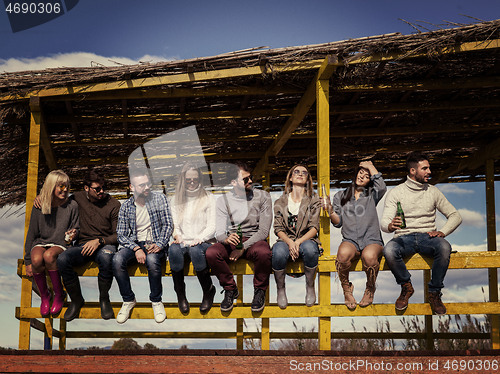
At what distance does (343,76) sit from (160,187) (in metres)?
6.66

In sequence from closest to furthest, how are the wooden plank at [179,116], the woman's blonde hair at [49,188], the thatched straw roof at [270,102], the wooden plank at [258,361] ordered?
the wooden plank at [258,361], the woman's blonde hair at [49,188], the thatched straw roof at [270,102], the wooden plank at [179,116]

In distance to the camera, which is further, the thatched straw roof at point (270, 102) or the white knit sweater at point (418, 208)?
the thatched straw roof at point (270, 102)

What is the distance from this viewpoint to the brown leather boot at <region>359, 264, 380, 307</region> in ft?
20.4

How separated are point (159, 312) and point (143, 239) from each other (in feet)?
2.69

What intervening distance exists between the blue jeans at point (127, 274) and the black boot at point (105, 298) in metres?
0.17

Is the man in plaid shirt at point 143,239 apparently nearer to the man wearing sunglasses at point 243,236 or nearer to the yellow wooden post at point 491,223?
the man wearing sunglasses at point 243,236

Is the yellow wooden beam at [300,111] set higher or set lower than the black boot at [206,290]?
higher

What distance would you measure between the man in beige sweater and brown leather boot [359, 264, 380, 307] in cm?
18

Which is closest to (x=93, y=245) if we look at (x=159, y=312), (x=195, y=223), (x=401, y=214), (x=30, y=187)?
(x=159, y=312)

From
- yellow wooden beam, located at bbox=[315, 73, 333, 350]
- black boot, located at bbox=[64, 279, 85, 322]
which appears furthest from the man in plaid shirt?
yellow wooden beam, located at bbox=[315, 73, 333, 350]

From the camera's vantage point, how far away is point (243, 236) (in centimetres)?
645

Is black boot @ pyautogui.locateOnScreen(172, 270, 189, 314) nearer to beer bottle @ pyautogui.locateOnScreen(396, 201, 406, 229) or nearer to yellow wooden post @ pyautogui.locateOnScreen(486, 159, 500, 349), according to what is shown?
beer bottle @ pyautogui.locateOnScreen(396, 201, 406, 229)

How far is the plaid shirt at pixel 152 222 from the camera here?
21.1 feet

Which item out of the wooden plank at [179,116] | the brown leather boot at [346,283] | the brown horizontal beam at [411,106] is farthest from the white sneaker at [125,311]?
the brown horizontal beam at [411,106]
